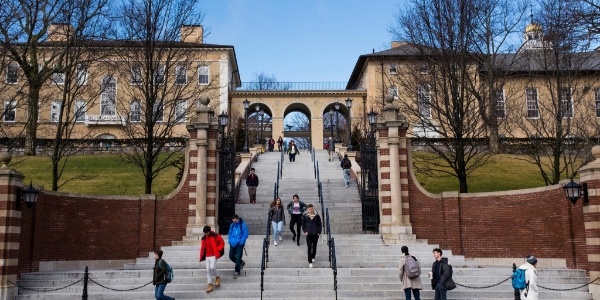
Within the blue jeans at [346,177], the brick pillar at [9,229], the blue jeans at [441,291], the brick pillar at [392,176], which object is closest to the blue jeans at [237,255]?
the blue jeans at [441,291]

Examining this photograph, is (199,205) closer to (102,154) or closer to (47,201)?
(47,201)

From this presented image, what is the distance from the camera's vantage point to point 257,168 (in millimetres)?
32750

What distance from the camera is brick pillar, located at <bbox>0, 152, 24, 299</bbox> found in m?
14.9

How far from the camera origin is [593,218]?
15320 millimetres

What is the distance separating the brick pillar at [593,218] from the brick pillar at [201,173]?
12018 millimetres

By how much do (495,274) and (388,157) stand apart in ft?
18.5

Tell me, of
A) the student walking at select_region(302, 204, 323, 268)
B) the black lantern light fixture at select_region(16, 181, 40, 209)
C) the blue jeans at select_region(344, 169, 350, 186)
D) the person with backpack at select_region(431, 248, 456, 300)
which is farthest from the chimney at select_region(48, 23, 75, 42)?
the person with backpack at select_region(431, 248, 456, 300)

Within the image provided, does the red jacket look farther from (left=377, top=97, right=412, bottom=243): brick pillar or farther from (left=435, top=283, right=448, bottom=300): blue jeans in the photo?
(left=377, top=97, right=412, bottom=243): brick pillar

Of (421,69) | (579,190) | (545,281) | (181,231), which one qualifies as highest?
(421,69)

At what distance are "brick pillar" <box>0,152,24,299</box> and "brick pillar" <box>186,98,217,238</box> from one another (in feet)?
18.7

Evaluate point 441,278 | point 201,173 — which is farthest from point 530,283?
point 201,173

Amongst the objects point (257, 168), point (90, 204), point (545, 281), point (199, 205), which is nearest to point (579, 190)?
point (545, 281)

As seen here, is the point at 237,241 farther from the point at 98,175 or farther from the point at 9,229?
the point at 98,175

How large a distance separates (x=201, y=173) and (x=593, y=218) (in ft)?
41.2
